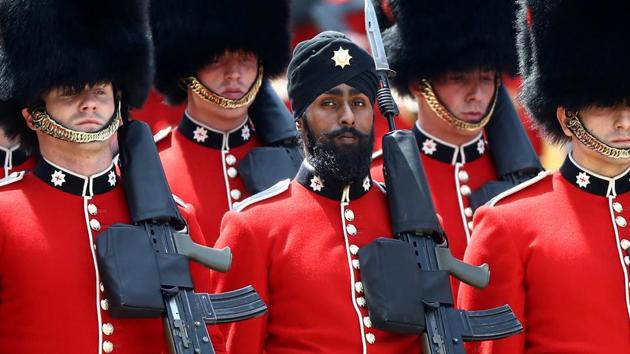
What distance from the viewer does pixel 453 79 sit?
6.86 m

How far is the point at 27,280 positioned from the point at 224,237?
26.2 inches

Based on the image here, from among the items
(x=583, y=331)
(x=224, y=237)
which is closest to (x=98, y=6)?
(x=224, y=237)

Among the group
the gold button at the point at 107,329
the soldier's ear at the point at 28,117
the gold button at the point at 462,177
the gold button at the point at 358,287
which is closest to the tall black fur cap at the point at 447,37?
the gold button at the point at 462,177

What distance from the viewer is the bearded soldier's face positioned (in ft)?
18.4

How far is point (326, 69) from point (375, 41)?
1.16 ft

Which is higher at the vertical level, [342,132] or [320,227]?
[342,132]

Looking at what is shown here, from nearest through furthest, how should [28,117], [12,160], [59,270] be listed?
1. [59,270]
2. [28,117]
3. [12,160]

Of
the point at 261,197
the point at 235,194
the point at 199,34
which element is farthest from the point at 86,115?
the point at 199,34

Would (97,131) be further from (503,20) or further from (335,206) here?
(503,20)

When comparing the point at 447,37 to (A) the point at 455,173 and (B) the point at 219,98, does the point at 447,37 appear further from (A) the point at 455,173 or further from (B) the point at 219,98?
(B) the point at 219,98

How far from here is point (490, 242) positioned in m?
5.64

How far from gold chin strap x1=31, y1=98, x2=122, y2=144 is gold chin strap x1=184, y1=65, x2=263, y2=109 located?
3.96ft

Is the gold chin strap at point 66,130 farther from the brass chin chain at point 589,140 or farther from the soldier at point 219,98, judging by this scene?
the brass chin chain at point 589,140

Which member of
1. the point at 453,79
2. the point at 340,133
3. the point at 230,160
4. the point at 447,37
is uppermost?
the point at 340,133
